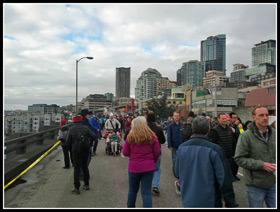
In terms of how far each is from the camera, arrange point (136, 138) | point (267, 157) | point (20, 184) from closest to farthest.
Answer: point (267, 157) < point (136, 138) < point (20, 184)

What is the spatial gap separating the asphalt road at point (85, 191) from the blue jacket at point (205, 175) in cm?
A: 191

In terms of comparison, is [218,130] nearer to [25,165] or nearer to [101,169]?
[101,169]

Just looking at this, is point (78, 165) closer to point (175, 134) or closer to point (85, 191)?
point (85, 191)

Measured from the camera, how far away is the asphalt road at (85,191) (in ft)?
16.2

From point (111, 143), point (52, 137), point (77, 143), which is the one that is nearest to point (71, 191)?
point (77, 143)

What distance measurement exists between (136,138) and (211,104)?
75759mm

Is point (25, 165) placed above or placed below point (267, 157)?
below

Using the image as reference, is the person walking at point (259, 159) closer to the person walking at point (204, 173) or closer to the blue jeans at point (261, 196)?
the blue jeans at point (261, 196)

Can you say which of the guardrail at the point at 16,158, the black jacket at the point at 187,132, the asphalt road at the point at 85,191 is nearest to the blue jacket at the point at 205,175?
the asphalt road at the point at 85,191

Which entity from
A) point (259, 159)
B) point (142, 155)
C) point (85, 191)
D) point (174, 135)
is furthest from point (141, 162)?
point (174, 135)

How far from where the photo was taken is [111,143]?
37.0ft

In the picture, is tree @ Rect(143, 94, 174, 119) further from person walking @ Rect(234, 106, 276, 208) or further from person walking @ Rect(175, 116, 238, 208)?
person walking @ Rect(175, 116, 238, 208)

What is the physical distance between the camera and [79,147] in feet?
Answer: 18.9

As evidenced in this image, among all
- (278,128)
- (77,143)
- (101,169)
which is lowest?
(101,169)
